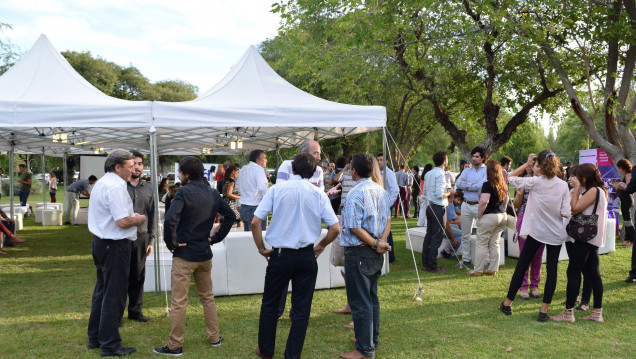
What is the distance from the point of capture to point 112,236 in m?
3.79

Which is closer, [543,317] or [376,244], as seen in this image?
[376,244]

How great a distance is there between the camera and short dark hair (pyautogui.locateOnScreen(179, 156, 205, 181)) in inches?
152

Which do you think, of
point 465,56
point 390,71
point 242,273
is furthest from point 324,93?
point 242,273

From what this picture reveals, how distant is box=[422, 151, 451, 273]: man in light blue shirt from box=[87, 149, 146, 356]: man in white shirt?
14.8ft

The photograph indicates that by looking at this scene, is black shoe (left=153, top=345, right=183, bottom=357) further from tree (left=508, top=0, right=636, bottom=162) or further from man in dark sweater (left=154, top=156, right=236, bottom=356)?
tree (left=508, top=0, right=636, bottom=162)

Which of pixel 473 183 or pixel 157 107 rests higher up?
pixel 157 107

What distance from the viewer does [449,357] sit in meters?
3.92

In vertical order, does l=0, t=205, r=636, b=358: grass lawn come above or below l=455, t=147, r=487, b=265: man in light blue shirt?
below

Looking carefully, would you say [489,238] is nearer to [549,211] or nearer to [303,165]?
[549,211]

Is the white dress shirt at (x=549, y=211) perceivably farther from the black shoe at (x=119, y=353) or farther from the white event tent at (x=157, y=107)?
the black shoe at (x=119, y=353)

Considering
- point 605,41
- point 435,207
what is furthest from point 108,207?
point 605,41

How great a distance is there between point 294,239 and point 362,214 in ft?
1.90

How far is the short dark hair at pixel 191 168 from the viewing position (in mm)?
3860

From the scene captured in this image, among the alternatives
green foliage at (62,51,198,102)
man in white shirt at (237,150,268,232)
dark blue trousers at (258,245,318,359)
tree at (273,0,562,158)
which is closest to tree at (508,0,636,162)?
tree at (273,0,562,158)
